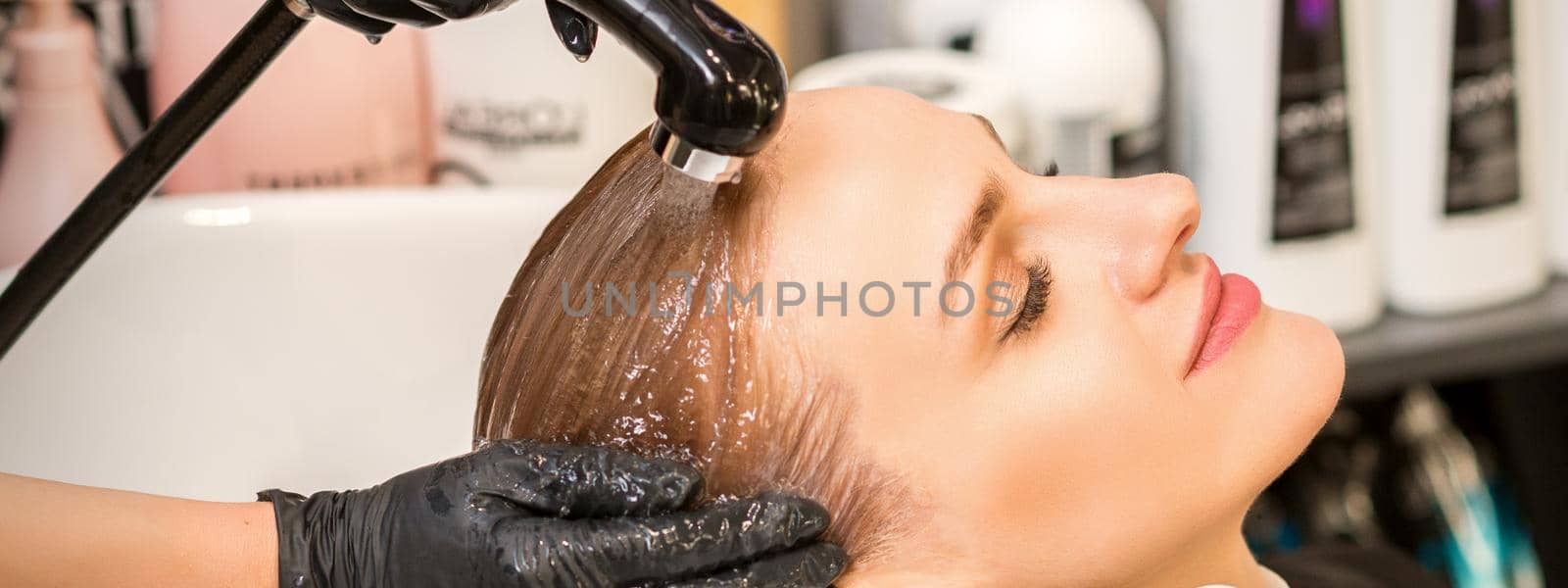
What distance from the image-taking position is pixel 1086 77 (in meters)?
0.99

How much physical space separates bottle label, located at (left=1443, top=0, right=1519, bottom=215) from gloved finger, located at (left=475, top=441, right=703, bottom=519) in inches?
29.6

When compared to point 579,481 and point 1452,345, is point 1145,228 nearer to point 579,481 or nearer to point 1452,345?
point 579,481

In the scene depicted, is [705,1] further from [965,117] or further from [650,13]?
[965,117]

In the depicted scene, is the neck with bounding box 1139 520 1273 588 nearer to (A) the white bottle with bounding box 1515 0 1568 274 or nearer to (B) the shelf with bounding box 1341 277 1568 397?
(B) the shelf with bounding box 1341 277 1568 397

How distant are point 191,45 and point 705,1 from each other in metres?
0.60

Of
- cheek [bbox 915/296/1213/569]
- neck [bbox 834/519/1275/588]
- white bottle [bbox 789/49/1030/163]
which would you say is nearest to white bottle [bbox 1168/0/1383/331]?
white bottle [bbox 789/49/1030/163]

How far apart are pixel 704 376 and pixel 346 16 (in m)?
0.23

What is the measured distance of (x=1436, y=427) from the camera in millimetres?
1419

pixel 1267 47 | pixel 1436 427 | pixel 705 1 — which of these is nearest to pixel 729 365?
pixel 705 1

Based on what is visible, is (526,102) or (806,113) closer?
(806,113)

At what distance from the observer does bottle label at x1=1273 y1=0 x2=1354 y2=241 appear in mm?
974

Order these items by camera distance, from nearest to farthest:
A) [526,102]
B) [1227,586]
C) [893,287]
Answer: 1. [893,287]
2. [1227,586]
3. [526,102]

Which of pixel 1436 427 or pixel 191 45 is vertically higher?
pixel 191 45

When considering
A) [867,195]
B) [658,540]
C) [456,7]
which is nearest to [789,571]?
[658,540]
